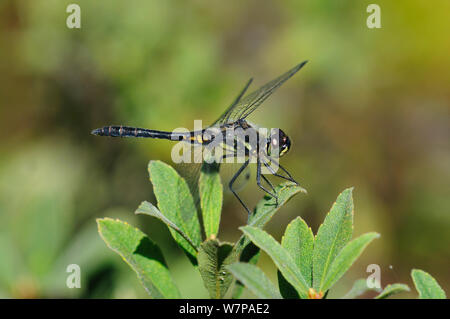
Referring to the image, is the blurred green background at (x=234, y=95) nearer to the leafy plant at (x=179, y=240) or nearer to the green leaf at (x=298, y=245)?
the leafy plant at (x=179, y=240)

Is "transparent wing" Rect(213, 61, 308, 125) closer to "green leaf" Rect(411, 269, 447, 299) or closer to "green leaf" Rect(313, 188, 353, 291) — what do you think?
"green leaf" Rect(313, 188, 353, 291)

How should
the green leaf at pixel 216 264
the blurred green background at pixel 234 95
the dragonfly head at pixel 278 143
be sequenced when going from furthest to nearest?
the blurred green background at pixel 234 95, the dragonfly head at pixel 278 143, the green leaf at pixel 216 264

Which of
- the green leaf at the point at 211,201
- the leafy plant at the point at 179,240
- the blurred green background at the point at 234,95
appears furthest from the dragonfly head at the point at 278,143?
the blurred green background at the point at 234,95

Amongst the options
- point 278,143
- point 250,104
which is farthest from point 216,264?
point 250,104

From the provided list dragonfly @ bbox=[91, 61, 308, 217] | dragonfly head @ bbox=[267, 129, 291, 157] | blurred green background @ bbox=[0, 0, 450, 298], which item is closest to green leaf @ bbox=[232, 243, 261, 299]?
dragonfly @ bbox=[91, 61, 308, 217]

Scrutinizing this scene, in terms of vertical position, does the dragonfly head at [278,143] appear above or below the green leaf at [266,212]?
above

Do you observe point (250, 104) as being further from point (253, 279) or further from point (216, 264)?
point (253, 279)
